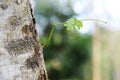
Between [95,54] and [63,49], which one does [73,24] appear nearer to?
[63,49]

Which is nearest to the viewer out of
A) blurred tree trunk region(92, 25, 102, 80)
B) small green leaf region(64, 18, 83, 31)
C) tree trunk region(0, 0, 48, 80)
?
tree trunk region(0, 0, 48, 80)

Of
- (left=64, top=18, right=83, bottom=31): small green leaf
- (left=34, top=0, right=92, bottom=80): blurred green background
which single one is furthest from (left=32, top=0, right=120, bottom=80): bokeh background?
(left=64, top=18, right=83, bottom=31): small green leaf

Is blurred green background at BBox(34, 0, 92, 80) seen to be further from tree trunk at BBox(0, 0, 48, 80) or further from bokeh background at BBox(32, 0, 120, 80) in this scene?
tree trunk at BBox(0, 0, 48, 80)

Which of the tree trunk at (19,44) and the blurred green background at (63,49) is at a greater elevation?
the tree trunk at (19,44)

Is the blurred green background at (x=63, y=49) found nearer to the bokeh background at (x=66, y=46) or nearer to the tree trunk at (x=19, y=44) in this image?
the bokeh background at (x=66, y=46)

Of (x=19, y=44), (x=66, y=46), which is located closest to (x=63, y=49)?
(x=66, y=46)

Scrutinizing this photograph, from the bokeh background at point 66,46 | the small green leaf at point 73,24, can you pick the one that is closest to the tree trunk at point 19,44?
the small green leaf at point 73,24
